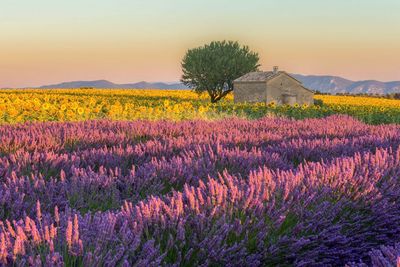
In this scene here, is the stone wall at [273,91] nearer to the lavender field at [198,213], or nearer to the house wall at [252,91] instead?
the house wall at [252,91]

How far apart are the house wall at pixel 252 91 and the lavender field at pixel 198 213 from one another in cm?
2896

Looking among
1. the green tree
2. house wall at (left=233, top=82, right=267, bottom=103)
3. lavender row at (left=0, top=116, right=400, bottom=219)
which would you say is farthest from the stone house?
lavender row at (left=0, top=116, right=400, bottom=219)

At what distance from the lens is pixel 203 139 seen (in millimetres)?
7008

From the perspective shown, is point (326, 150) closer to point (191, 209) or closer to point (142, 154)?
→ point (142, 154)

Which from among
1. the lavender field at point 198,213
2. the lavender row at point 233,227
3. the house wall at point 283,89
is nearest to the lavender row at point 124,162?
the lavender field at point 198,213

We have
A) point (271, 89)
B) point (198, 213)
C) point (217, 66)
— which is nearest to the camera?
point (198, 213)

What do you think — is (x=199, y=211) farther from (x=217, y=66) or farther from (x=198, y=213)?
(x=217, y=66)

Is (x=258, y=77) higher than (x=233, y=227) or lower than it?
higher

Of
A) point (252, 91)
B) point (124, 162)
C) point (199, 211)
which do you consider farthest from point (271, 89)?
point (199, 211)

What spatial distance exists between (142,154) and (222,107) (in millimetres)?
15834

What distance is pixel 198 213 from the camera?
2.90 metres

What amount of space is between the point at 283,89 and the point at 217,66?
278 inches

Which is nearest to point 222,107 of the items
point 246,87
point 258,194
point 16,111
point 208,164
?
point 16,111

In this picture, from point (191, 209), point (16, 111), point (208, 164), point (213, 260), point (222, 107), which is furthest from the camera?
point (222, 107)
